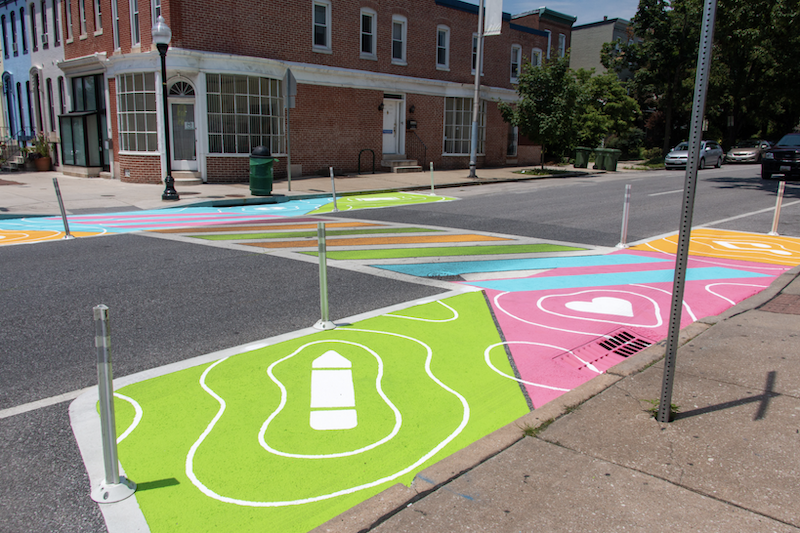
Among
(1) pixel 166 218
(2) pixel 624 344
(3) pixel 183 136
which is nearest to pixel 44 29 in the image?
(3) pixel 183 136

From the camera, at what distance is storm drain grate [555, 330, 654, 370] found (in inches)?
207

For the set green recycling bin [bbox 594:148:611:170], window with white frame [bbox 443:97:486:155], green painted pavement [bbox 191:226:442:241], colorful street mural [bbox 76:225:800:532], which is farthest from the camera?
green recycling bin [bbox 594:148:611:170]

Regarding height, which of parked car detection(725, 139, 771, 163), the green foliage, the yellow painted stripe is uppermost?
the green foliage

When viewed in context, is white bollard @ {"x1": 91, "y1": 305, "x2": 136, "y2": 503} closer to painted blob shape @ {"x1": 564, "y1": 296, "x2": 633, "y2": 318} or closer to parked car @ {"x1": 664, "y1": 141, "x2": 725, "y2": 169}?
painted blob shape @ {"x1": 564, "y1": 296, "x2": 633, "y2": 318}

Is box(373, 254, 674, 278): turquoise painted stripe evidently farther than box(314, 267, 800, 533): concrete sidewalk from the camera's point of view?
Yes

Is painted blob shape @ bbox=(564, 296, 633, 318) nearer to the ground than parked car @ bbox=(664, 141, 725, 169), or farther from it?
nearer to the ground

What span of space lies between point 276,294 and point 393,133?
22.0 meters

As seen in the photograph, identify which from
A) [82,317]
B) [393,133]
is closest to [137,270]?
[82,317]

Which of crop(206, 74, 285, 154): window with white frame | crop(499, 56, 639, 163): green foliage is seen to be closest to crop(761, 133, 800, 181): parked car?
crop(499, 56, 639, 163): green foliage

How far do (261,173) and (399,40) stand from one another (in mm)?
13219

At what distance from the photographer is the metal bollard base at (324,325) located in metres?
5.93

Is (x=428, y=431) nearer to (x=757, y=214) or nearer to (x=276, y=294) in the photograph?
(x=276, y=294)

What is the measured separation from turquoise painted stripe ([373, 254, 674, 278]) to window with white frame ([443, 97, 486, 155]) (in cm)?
2176

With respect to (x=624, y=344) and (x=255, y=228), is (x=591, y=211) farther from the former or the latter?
(x=624, y=344)
